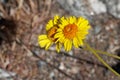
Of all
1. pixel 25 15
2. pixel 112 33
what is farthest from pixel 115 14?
pixel 25 15

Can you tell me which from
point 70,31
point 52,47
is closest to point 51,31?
point 70,31

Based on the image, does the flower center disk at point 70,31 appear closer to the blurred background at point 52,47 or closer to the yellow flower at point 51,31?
the yellow flower at point 51,31

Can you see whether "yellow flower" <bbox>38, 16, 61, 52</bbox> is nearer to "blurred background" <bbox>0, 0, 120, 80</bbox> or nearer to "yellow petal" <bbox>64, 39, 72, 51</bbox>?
"yellow petal" <bbox>64, 39, 72, 51</bbox>

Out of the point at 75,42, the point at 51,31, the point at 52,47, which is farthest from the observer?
the point at 52,47

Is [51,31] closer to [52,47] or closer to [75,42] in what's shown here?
[75,42]

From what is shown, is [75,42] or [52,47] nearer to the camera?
[75,42]

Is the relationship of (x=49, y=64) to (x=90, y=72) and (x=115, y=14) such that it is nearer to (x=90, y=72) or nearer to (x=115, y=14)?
(x=90, y=72)
